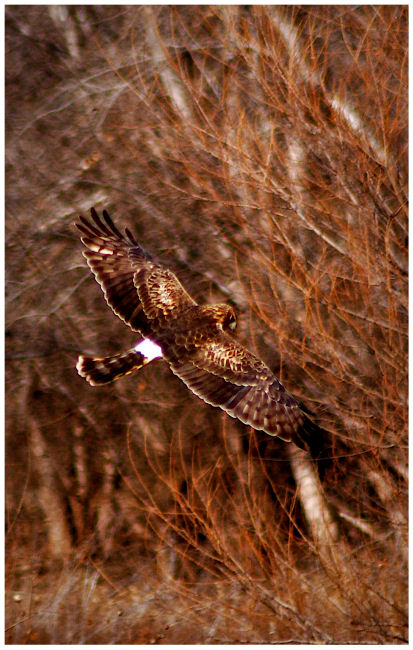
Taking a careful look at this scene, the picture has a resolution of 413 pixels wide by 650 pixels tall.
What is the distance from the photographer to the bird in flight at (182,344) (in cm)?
519

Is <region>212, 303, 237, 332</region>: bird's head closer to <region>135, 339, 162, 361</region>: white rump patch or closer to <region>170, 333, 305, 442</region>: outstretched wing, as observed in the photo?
<region>170, 333, 305, 442</region>: outstretched wing

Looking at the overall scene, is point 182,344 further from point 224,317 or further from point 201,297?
point 201,297

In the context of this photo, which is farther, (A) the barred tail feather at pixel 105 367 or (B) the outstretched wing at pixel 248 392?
(A) the barred tail feather at pixel 105 367

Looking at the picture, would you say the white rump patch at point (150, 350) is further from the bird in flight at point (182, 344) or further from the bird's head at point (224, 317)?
the bird's head at point (224, 317)

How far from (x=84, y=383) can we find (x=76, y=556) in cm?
150

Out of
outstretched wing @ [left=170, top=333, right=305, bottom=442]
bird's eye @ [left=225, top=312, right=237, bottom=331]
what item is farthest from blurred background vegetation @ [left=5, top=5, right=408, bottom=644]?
outstretched wing @ [left=170, top=333, right=305, bottom=442]

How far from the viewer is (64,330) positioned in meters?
6.66

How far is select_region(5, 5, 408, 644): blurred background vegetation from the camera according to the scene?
5.70m

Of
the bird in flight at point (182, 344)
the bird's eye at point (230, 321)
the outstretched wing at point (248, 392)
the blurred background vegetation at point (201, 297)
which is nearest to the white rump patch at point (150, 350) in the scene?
the bird in flight at point (182, 344)

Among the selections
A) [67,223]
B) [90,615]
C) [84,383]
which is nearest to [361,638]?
[90,615]

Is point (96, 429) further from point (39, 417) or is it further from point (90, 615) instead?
point (90, 615)

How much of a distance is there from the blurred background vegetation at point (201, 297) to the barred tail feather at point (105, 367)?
80 cm

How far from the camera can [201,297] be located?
6.54 meters

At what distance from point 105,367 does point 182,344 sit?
2.13ft
